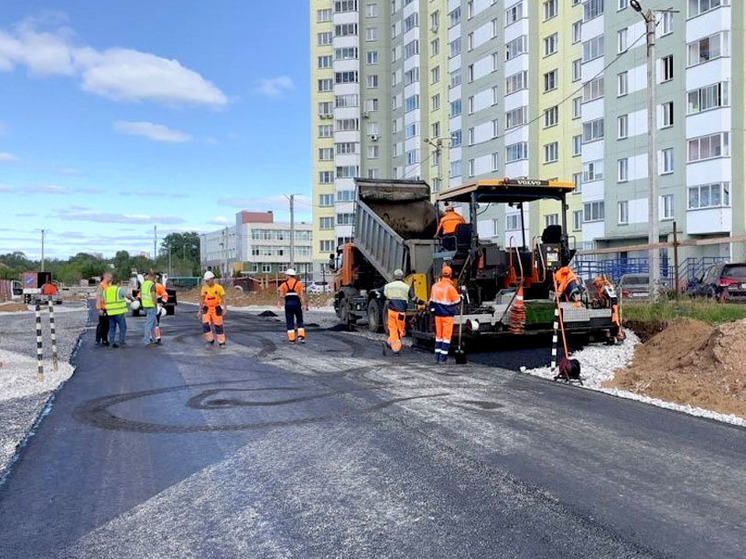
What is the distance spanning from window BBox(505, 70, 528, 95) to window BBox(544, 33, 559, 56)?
1.91 meters

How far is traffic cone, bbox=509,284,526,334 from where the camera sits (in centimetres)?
1259

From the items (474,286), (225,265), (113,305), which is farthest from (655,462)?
(225,265)

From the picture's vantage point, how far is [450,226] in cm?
1391

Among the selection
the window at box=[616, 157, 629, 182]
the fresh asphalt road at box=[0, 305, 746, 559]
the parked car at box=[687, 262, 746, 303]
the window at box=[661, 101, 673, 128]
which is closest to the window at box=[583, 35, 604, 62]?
the window at box=[661, 101, 673, 128]

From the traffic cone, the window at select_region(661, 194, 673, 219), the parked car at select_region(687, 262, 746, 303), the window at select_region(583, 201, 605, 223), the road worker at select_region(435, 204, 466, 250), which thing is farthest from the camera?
the window at select_region(583, 201, 605, 223)

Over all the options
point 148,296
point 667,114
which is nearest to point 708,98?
point 667,114

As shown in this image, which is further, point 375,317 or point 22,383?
point 375,317

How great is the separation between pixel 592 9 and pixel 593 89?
15.3 feet

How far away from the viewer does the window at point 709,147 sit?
113 feet

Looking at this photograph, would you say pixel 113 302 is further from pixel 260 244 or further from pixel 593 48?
pixel 260 244

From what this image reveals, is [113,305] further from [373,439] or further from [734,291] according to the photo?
[734,291]

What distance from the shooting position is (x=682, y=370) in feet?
30.7

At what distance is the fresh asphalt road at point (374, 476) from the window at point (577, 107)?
38.1 m

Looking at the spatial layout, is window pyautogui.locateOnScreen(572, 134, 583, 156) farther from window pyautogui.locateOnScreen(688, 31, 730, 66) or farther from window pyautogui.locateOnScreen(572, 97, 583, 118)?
window pyautogui.locateOnScreen(688, 31, 730, 66)
